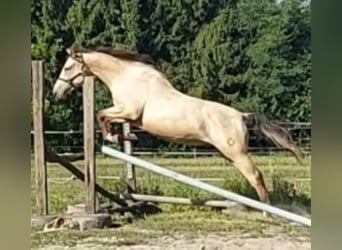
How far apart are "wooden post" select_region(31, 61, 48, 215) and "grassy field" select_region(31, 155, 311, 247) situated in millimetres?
31

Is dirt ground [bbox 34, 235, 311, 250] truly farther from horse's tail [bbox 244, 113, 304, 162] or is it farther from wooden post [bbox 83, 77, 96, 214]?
horse's tail [bbox 244, 113, 304, 162]

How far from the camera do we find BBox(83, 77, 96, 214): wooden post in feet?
9.32

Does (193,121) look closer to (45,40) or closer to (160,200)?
(160,200)

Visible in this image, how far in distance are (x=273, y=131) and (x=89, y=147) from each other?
0.83 m

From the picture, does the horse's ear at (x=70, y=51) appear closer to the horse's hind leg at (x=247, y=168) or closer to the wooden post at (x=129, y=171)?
the wooden post at (x=129, y=171)

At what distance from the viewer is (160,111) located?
2871 millimetres

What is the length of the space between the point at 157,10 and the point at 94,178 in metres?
0.80

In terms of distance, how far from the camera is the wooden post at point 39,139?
281 centimetres

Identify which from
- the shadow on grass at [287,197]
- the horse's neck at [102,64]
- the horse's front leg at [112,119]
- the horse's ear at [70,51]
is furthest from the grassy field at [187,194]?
the horse's ear at [70,51]

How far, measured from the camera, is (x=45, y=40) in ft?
9.24

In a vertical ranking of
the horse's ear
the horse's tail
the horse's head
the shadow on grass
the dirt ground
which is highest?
the horse's ear
